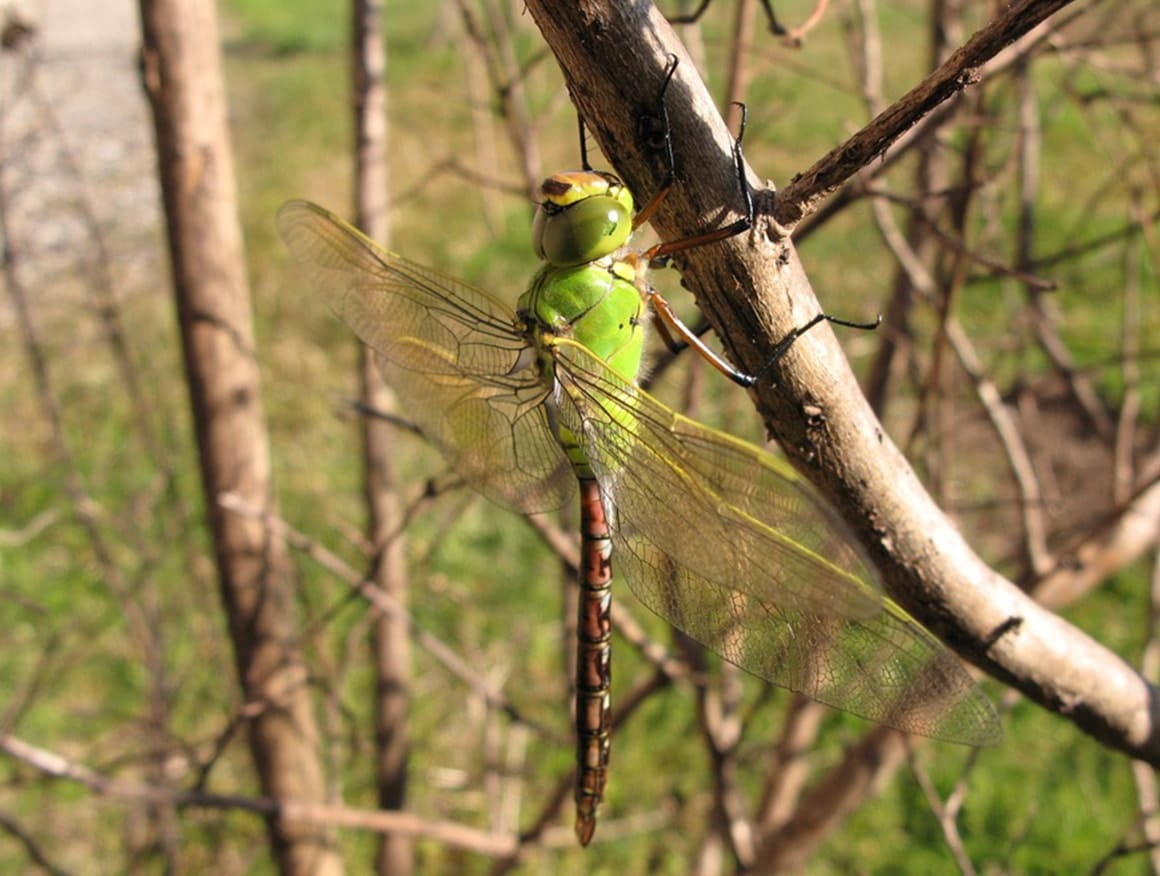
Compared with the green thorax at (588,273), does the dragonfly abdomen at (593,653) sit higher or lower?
lower

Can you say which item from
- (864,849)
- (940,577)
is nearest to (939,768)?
(864,849)

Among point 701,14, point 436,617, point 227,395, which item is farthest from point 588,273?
point 436,617

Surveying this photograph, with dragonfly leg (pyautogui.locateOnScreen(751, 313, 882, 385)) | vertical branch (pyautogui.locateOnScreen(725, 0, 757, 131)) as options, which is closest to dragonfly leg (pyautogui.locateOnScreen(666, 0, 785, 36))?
vertical branch (pyautogui.locateOnScreen(725, 0, 757, 131))

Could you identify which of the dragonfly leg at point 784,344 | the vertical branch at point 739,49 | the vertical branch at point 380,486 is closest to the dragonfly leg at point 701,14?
the vertical branch at point 739,49

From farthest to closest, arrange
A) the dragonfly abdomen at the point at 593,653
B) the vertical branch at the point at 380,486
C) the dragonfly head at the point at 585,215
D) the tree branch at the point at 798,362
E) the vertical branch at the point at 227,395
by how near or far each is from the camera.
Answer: the vertical branch at the point at 380,486
the vertical branch at the point at 227,395
the dragonfly abdomen at the point at 593,653
the dragonfly head at the point at 585,215
the tree branch at the point at 798,362

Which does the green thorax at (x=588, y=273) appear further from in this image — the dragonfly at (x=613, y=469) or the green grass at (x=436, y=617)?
the green grass at (x=436, y=617)

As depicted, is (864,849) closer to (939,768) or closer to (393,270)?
(939,768)

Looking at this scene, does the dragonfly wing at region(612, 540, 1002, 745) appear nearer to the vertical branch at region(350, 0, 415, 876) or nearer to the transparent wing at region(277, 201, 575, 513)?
the transparent wing at region(277, 201, 575, 513)
